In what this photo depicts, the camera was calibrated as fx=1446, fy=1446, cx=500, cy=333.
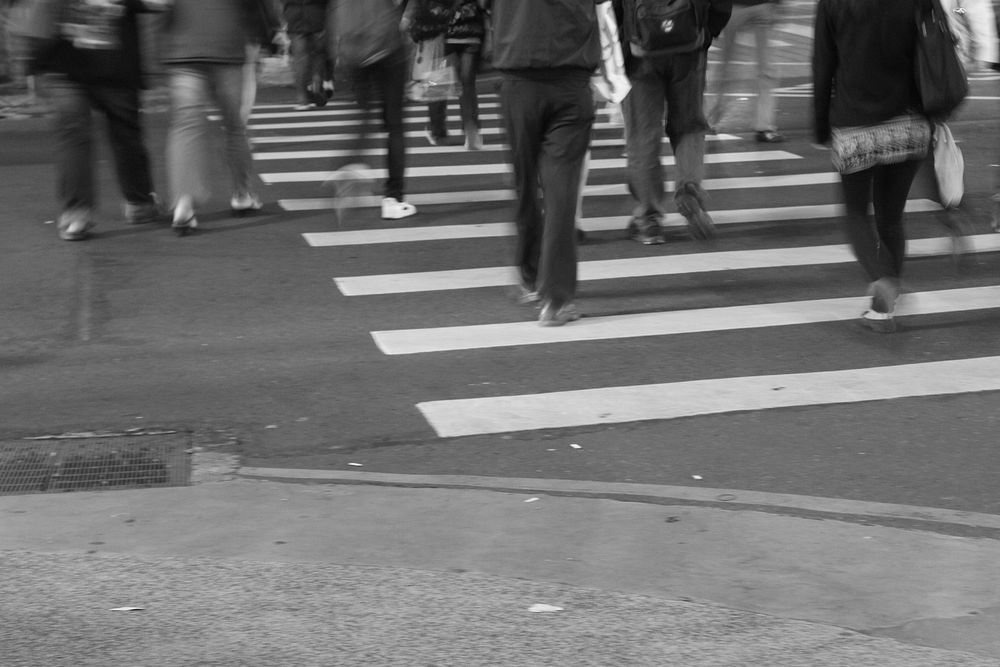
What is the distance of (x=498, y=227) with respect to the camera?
32.3ft

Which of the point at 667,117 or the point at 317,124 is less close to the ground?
the point at 667,117

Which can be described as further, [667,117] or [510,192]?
[510,192]

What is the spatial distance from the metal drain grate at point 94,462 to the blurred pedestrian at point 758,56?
7.74m

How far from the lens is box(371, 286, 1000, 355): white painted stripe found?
23.2 feet

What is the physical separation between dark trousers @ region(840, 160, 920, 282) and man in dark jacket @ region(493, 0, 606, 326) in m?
1.37

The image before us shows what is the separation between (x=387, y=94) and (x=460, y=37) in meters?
2.76

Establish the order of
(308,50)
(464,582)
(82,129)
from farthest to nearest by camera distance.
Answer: (308,50), (82,129), (464,582)

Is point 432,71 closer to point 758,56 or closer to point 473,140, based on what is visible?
point 473,140

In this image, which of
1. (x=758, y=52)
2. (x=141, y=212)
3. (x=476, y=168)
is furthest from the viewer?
(x=758, y=52)

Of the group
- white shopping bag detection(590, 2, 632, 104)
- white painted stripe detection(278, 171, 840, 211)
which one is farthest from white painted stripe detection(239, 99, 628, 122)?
white shopping bag detection(590, 2, 632, 104)

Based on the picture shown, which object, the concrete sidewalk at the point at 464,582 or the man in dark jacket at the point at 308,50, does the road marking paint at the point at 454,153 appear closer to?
the man in dark jacket at the point at 308,50

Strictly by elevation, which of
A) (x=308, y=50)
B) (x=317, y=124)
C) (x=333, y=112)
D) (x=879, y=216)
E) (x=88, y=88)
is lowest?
(x=333, y=112)

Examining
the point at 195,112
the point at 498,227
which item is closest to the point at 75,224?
the point at 195,112

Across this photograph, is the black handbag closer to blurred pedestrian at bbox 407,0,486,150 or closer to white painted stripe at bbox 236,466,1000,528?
white painted stripe at bbox 236,466,1000,528
